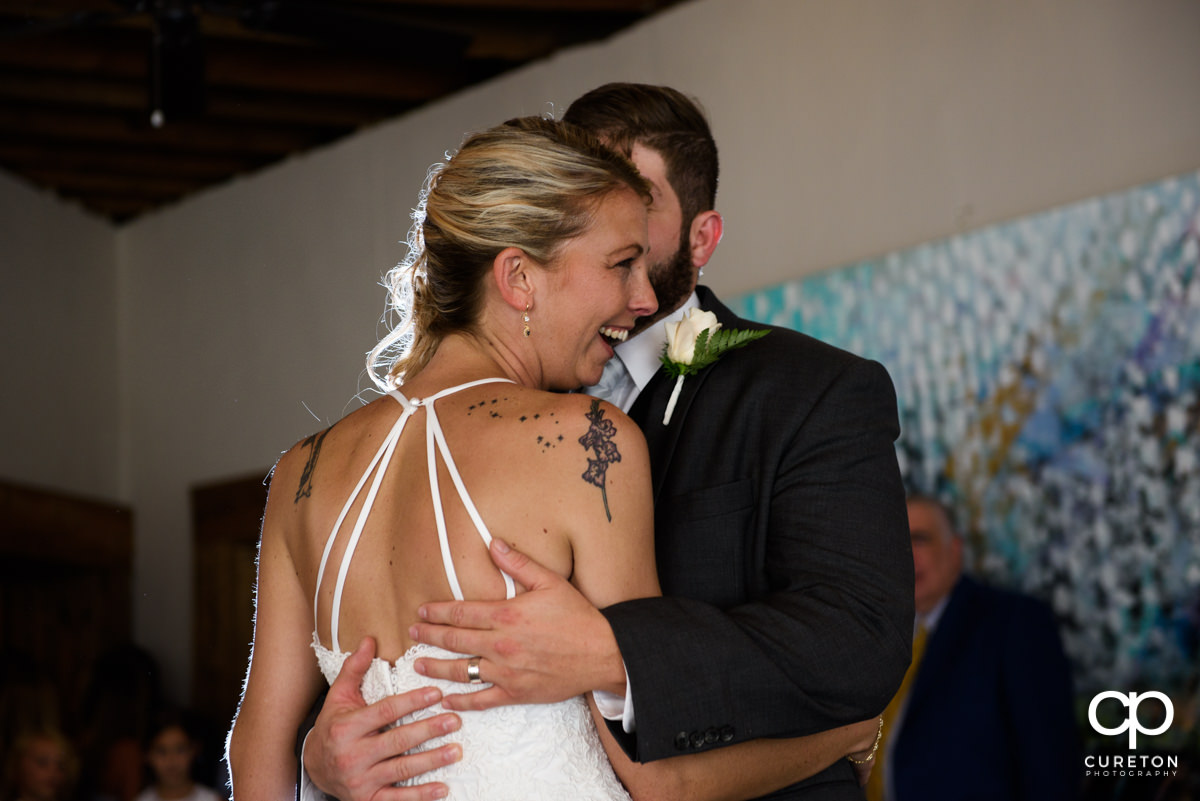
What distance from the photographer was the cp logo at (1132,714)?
3.89m

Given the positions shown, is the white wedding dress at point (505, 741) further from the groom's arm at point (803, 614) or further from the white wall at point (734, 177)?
Answer: the white wall at point (734, 177)

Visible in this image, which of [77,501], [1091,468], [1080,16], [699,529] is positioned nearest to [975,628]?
[1091,468]

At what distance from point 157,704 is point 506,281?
18.5 feet

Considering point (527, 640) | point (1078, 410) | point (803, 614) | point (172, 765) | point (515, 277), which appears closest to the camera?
point (527, 640)

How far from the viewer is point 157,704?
22.2 ft

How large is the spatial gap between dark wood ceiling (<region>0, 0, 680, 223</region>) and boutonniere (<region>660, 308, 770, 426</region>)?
2504 millimetres

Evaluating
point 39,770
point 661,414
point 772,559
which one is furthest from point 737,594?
point 39,770

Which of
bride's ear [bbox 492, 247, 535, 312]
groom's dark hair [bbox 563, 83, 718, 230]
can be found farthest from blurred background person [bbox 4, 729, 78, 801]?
bride's ear [bbox 492, 247, 535, 312]

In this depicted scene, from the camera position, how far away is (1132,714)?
3955mm

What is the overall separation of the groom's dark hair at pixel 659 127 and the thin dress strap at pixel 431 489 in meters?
0.89

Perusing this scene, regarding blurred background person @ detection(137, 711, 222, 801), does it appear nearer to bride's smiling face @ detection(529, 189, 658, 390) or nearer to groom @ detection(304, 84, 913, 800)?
groom @ detection(304, 84, 913, 800)

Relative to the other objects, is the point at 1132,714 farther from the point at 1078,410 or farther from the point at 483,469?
Result: the point at 483,469

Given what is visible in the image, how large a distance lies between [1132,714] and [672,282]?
2402mm

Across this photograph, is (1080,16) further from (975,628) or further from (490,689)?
(490,689)
